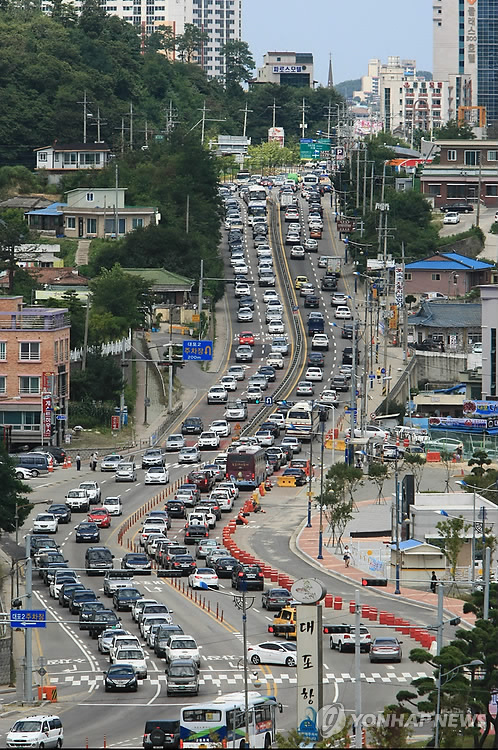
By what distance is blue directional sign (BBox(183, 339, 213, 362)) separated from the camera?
12604cm

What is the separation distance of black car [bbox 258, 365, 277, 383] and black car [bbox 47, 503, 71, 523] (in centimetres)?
4436

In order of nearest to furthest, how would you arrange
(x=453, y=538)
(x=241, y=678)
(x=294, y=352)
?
(x=241, y=678) < (x=453, y=538) < (x=294, y=352)

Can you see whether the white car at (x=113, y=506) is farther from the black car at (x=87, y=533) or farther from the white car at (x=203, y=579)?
the white car at (x=203, y=579)

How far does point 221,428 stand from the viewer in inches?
4786

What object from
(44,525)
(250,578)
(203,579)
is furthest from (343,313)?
(250,578)

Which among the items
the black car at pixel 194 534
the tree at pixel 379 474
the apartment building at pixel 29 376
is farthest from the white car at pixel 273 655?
the apartment building at pixel 29 376

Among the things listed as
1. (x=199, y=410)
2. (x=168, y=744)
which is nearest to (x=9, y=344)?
(x=199, y=410)

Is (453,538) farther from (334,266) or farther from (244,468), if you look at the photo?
(334,266)

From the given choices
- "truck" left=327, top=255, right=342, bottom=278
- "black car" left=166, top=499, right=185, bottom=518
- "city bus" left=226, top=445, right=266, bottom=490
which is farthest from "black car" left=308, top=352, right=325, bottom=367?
"black car" left=166, top=499, right=185, bottom=518

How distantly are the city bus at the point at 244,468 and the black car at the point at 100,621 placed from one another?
34711 mm

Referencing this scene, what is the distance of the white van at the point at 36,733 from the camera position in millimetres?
53938

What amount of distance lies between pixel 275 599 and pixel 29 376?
151ft

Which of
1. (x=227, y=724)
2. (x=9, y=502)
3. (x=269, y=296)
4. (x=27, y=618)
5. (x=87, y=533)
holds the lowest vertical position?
(x=87, y=533)

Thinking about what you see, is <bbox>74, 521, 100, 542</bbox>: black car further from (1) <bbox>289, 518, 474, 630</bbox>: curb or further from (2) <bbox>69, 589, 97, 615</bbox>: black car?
(2) <bbox>69, 589, 97, 615</bbox>: black car
